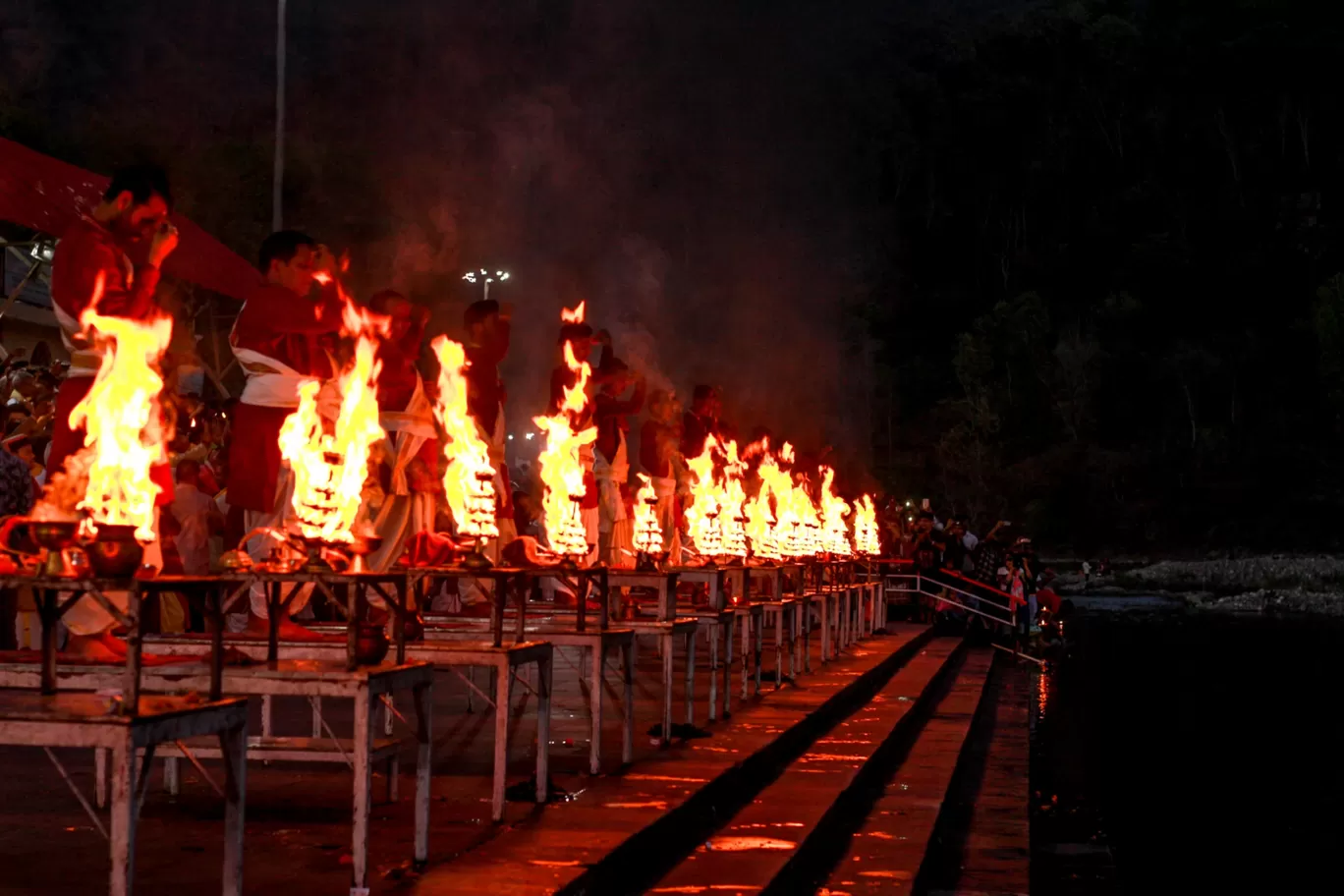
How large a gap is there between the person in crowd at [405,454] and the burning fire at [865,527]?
18.1m

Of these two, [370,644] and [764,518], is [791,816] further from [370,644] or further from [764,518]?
[764,518]

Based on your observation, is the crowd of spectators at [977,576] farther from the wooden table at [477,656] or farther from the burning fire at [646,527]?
the wooden table at [477,656]

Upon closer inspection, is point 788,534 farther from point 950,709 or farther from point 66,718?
point 66,718

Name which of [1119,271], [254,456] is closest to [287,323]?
[254,456]

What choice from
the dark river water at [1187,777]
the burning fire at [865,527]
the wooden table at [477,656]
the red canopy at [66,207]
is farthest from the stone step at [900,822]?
the burning fire at [865,527]

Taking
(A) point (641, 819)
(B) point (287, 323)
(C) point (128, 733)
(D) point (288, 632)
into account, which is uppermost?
(B) point (287, 323)

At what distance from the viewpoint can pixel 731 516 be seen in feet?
42.4

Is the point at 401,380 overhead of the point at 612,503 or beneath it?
overhead

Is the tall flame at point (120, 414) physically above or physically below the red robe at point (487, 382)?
below

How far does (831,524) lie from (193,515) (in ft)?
38.3

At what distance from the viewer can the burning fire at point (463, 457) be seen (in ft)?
23.9

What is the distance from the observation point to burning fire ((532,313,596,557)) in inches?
327

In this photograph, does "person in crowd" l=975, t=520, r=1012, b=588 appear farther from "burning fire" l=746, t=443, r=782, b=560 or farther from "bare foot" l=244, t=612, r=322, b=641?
"bare foot" l=244, t=612, r=322, b=641

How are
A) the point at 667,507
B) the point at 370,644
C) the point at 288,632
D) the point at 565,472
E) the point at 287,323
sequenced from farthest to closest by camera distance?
1. the point at 667,507
2. the point at 565,472
3. the point at 287,323
4. the point at 288,632
5. the point at 370,644
